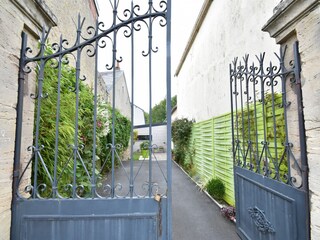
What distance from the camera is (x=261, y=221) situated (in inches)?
96.0

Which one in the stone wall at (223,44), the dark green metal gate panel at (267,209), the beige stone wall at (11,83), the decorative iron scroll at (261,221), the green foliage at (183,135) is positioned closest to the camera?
the beige stone wall at (11,83)

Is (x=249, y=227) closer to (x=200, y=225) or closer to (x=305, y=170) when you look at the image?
(x=200, y=225)

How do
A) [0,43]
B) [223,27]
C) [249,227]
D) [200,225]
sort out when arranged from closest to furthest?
[0,43] → [249,227] → [200,225] → [223,27]

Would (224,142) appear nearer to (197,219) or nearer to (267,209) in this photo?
(197,219)

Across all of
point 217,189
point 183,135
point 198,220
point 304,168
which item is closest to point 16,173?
point 304,168

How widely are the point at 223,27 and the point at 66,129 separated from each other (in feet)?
16.3

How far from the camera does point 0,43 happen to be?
58.9 inches

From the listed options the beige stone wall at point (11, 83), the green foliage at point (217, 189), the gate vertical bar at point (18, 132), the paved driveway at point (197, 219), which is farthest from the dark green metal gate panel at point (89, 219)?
the green foliage at point (217, 189)

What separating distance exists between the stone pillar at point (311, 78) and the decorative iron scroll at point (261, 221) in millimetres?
727

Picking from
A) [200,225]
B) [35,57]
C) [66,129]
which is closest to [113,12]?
[35,57]

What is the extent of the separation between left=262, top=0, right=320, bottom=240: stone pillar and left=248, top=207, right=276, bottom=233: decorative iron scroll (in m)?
0.73

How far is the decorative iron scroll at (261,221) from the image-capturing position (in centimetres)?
233

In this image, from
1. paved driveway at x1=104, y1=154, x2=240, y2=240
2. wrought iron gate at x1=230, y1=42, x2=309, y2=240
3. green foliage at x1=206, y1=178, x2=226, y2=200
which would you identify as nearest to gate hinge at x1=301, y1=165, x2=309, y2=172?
wrought iron gate at x1=230, y1=42, x2=309, y2=240

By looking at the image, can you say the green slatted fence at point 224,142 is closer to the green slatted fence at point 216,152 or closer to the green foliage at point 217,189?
the green slatted fence at point 216,152
